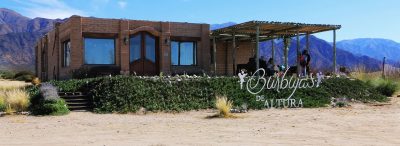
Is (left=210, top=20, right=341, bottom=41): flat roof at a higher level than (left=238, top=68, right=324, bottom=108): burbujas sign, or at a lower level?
higher

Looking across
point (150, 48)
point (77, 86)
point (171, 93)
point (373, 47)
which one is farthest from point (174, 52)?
point (373, 47)

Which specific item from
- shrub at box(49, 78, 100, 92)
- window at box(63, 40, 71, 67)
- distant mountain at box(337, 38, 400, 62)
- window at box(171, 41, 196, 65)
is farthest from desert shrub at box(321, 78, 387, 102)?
distant mountain at box(337, 38, 400, 62)

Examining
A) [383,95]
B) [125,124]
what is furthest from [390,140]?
[383,95]

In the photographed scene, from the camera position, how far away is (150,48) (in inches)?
909

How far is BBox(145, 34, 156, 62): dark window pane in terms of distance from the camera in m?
23.0

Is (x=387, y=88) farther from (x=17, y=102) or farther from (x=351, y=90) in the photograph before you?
(x=17, y=102)

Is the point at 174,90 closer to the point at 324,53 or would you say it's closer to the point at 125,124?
the point at 125,124

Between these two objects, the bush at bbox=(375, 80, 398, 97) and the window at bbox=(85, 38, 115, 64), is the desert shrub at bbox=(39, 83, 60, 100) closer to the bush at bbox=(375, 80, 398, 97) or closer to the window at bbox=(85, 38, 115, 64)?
the window at bbox=(85, 38, 115, 64)

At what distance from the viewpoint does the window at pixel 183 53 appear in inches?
942

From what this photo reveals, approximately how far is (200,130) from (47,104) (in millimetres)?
5253

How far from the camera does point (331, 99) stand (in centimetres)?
1812

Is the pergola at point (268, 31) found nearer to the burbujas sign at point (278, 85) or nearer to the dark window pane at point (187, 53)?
the dark window pane at point (187, 53)

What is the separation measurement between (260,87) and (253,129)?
746 centimetres

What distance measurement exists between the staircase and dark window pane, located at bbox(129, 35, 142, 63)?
667cm
